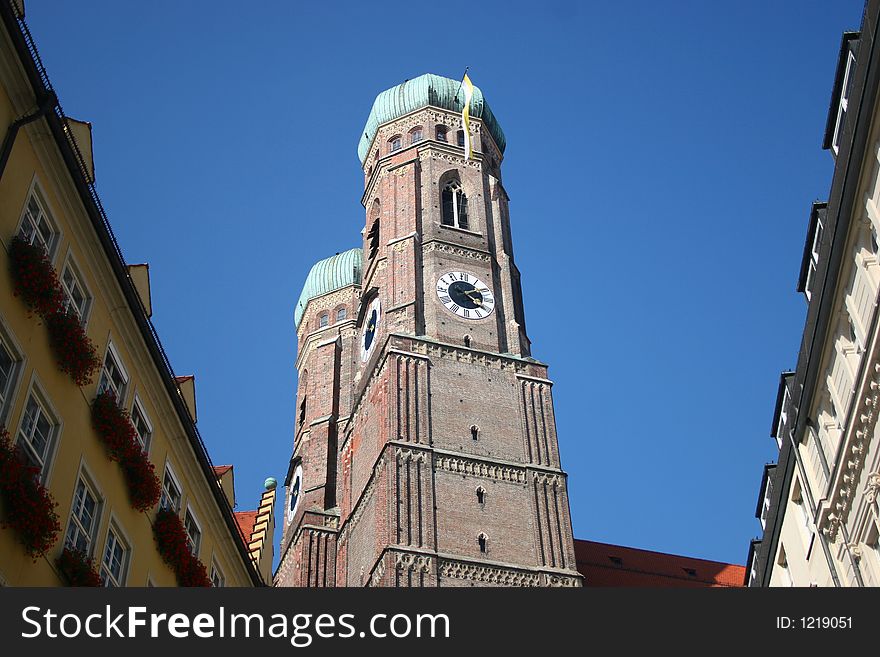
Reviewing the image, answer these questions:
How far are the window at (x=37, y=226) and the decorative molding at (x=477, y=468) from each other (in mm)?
28252

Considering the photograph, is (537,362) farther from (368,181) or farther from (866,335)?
(866,335)

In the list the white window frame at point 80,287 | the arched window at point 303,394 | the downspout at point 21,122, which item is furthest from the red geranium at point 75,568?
the arched window at point 303,394

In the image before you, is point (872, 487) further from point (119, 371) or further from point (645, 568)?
point (645, 568)

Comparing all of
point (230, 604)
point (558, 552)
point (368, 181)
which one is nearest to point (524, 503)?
point (558, 552)

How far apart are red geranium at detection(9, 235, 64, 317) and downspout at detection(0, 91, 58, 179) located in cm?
93

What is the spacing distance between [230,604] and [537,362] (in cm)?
3744

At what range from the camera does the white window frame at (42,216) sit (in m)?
16.7

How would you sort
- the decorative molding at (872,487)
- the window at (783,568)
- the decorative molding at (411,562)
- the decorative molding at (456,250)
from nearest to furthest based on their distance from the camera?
the decorative molding at (872,487) < the window at (783,568) < the decorative molding at (411,562) < the decorative molding at (456,250)

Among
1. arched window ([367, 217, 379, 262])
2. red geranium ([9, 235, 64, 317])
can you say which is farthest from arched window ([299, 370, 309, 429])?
red geranium ([9, 235, 64, 317])

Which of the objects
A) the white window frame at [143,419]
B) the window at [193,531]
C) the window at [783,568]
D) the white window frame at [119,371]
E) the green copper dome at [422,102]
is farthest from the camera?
the green copper dome at [422,102]

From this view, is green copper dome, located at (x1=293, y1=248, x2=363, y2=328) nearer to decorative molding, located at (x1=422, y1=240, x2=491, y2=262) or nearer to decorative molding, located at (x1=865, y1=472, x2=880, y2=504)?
decorative molding, located at (x1=422, y1=240, x2=491, y2=262)

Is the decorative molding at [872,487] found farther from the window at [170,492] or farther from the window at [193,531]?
the window at [193,531]

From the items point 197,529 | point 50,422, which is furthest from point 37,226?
point 197,529

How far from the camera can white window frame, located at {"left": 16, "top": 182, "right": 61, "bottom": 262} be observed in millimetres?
16719
